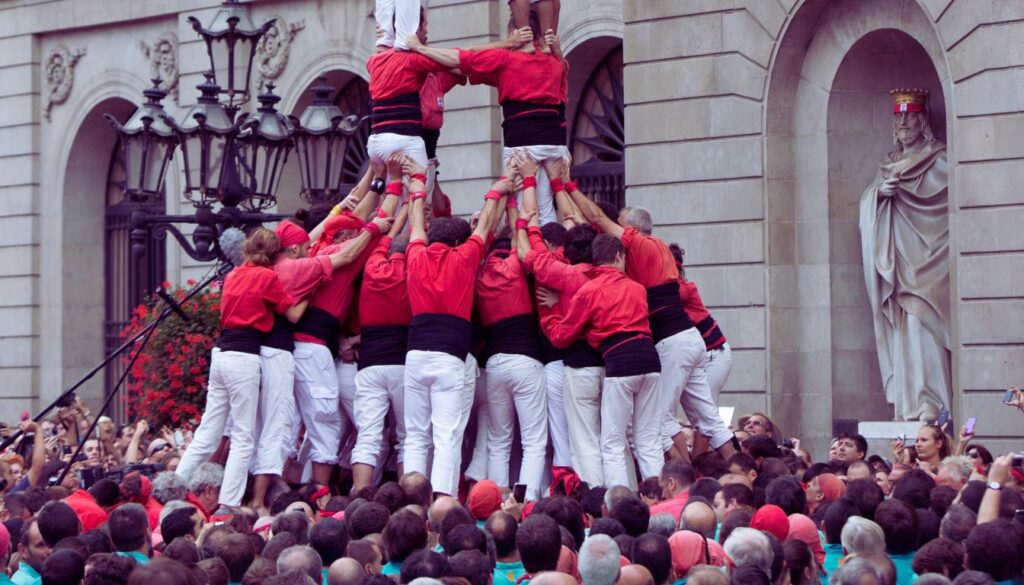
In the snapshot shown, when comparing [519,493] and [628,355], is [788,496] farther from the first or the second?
[519,493]

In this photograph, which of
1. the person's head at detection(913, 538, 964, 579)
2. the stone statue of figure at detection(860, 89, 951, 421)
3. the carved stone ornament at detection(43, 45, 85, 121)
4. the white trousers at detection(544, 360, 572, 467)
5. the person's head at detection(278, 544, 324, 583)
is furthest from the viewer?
the carved stone ornament at detection(43, 45, 85, 121)

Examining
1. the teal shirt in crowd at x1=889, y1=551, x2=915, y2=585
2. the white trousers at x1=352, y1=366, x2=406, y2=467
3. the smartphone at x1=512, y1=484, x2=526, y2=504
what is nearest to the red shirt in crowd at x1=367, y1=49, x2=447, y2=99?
the white trousers at x1=352, y1=366, x2=406, y2=467

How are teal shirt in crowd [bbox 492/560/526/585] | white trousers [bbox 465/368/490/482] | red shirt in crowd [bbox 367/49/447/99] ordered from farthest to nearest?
red shirt in crowd [bbox 367/49/447/99] < white trousers [bbox 465/368/490/482] < teal shirt in crowd [bbox 492/560/526/585]

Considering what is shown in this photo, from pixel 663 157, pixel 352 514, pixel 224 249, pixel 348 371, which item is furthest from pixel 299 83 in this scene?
pixel 352 514

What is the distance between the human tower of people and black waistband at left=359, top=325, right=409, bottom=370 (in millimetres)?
11

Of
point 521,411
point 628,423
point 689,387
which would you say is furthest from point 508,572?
point 689,387

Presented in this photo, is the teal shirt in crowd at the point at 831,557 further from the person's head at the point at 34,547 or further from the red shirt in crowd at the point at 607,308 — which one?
the person's head at the point at 34,547

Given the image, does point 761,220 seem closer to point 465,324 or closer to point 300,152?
point 300,152

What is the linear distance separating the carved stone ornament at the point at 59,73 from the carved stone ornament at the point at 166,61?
59.2 inches

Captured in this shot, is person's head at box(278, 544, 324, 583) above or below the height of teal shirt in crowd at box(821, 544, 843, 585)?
above

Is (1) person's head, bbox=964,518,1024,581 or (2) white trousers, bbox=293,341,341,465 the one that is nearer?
(1) person's head, bbox=964,518,1024,581

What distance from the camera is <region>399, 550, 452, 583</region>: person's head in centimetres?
735

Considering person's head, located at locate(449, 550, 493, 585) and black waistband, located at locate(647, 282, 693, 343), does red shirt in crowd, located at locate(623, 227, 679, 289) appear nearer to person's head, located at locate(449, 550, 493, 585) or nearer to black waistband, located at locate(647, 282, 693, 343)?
black waistband, located at locate(647, 282, 693, 343)

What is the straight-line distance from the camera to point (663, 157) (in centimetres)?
1800
